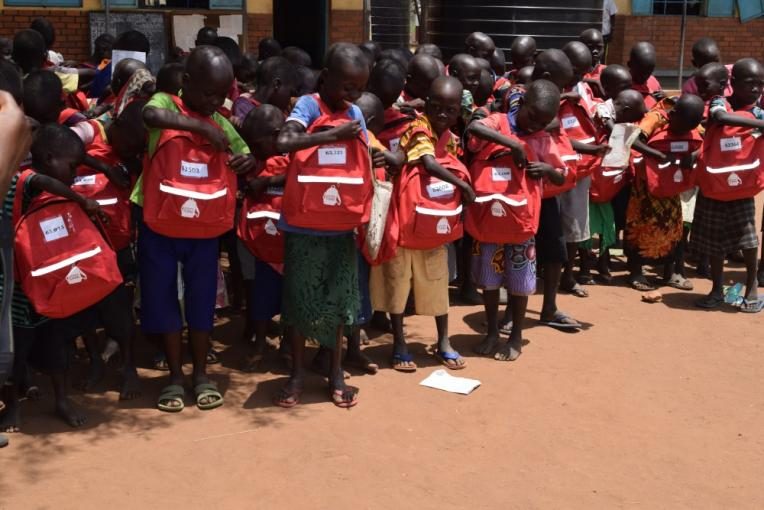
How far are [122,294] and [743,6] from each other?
1295cm

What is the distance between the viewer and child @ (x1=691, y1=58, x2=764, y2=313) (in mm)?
6340

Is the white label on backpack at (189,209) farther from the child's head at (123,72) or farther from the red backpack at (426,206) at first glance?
the child's head at (123,72)

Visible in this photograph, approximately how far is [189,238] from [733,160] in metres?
3.69

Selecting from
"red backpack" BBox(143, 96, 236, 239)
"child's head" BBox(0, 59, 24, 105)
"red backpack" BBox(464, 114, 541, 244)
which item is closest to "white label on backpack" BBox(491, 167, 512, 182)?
"red backpack" BBox(464, 114, 541, 244)

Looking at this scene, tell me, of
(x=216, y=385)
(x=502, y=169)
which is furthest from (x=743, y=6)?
(x=216, y=385)

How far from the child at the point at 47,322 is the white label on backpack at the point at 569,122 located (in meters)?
3.28

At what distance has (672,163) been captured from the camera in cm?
684

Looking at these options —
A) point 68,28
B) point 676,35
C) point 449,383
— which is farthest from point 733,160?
point 676,35

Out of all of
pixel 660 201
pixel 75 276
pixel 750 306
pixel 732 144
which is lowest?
pixel 750 306

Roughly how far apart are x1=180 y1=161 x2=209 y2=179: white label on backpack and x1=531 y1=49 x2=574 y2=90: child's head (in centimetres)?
245

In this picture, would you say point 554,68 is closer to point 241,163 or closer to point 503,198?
point 503,198

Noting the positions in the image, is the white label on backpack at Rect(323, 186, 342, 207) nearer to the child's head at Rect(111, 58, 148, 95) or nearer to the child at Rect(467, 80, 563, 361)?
the child at Rect(467, 80, 563, 361)

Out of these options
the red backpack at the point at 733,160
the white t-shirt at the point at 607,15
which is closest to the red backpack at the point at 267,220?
the red backpack at the point at 733,160

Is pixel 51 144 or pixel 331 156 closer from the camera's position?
pixel 51 144
